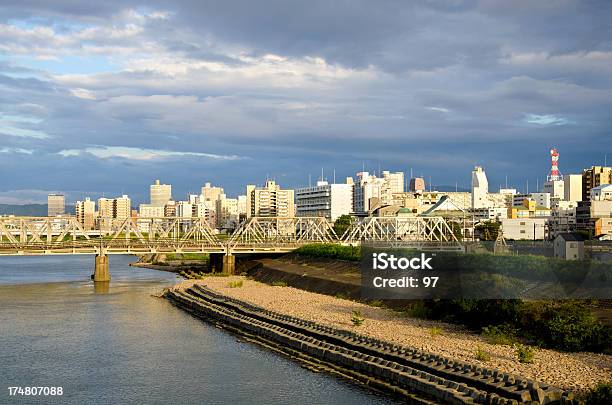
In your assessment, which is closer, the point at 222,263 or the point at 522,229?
the point at 222,263

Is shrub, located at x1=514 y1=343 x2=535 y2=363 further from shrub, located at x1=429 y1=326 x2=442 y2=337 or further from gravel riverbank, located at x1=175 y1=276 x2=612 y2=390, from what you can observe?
shrub, located at x1=429 y1=326 x2=442 y2=337

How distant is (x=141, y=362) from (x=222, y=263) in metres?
50.7

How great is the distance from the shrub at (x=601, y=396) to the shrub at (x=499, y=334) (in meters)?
9.75

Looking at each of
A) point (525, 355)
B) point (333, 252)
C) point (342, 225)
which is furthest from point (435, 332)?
point (342, 225)

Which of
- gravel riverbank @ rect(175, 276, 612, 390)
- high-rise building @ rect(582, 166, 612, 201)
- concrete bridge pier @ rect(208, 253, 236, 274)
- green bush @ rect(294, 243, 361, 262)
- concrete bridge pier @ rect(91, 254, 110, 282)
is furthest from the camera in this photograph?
high-rise building @ rect(582, 166, 612, 201)

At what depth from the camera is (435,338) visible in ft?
109

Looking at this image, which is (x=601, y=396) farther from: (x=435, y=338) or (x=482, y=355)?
(x=435, y=338)

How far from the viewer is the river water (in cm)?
2681

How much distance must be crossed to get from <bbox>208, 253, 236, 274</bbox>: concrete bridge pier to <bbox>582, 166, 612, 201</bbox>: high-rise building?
11555 centimetres

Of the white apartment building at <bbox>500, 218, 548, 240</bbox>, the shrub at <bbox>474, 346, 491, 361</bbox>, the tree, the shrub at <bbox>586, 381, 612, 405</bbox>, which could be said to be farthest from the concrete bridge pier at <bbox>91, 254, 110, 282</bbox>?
the white apartment building at <bbox>500, 218, 548, 240</bbox>

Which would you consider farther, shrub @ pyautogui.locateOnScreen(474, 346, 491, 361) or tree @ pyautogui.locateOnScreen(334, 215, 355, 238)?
tree @ pyautogui.locateOnScreen(334, 215, 355, 238)

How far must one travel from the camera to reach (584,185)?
644ft

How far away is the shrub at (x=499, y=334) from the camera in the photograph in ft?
103

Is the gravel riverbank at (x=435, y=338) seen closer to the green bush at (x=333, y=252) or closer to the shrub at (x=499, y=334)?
the shrub at (x=499, y=334)
